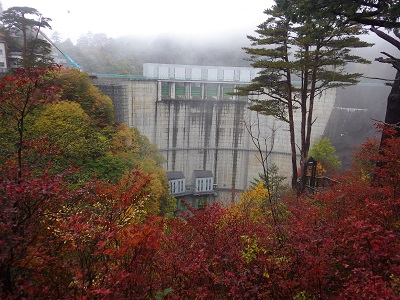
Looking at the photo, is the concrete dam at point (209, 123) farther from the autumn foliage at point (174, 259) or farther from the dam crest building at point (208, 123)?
the autumn foliage at point (174, 259)

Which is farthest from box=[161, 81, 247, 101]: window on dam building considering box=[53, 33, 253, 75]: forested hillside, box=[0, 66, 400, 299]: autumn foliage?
box=[0, 66, 400, 299]: autumn foliage

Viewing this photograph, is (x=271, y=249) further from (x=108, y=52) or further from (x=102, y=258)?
(x=108, y=52)

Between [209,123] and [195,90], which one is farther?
[209,123]

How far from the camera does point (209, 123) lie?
26.5 m

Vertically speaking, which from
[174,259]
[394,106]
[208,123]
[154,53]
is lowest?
[174,259]

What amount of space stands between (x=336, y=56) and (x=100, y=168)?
32.1ft

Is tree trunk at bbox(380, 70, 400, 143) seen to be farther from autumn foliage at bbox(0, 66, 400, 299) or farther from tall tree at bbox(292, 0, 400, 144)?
autumn foliage at bbox(0, 66, 400, 299)

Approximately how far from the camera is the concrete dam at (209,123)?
2459cm

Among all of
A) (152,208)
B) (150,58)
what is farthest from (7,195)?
(150,58)

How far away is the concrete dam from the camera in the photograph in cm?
2459

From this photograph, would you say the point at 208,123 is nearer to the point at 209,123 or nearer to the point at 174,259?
A: the point at 209,123

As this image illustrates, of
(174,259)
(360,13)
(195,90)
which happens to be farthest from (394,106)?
(195,90)

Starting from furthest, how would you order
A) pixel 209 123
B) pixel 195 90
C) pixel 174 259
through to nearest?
pixel 209 123 → pixel 195 90 → pixel 174 259

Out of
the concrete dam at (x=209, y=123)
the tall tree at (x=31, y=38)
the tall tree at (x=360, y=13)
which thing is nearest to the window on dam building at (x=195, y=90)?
the concrete dam at (x=209, y=123)
